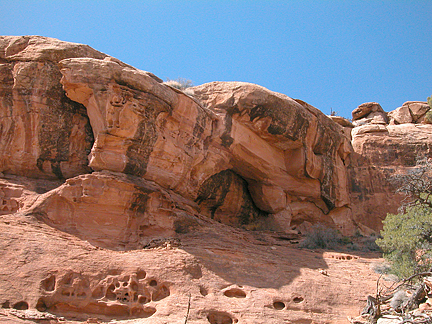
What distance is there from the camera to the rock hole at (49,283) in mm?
11164

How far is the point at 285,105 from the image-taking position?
19.0 m

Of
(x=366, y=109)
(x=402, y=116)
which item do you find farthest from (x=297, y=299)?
(x=366, y=109)

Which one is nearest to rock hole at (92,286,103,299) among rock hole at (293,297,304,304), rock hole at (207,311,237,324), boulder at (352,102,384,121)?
rock hole at (207,311,237,324)

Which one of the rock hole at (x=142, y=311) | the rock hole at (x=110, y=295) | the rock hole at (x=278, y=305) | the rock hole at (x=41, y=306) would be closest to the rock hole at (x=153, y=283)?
the rock hole at (x=142, y=311)

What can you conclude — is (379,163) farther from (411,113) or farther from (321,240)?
(321,240)

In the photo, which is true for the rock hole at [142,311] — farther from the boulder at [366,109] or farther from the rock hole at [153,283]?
the boulder at [366,109]

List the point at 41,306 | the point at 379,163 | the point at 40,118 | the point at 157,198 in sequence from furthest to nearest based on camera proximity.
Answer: the point at 379,163
the point at 40,118
the point at 157,198
the point at 41,306

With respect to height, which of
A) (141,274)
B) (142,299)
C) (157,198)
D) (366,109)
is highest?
(366,109)

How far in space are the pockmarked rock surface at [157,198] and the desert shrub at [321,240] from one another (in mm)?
595

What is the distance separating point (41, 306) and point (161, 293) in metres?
2.95

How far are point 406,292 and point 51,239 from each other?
31.9 ft

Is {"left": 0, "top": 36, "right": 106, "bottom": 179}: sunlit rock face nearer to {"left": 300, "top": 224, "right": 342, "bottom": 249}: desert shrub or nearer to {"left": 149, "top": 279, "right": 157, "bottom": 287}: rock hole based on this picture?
{"left": 149, "top": 279, "right": 157, "bottom": 287}: rock hole

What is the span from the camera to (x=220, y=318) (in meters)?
11.4

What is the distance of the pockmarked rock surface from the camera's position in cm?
1161
